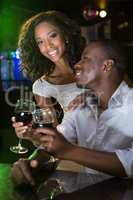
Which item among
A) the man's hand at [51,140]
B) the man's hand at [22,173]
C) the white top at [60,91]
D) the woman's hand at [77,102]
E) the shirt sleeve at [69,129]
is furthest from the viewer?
the white top at [60,91]

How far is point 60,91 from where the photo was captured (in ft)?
7.94

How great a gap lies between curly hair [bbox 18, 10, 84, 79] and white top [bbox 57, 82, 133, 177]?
559 mm

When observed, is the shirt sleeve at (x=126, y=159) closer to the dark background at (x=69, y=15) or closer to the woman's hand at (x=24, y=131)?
the woman's hand at (x=24, y=131)

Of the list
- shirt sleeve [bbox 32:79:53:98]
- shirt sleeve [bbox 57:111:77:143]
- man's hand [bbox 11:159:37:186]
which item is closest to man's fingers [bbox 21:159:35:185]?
man's hand [bbox 11:159:37:186]

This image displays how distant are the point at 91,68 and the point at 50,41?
0.62 m

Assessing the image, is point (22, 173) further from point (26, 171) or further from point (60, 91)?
point (60, 91)

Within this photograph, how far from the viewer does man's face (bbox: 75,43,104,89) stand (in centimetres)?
187

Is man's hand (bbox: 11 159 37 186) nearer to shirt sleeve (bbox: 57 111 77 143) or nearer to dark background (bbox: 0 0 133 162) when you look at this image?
shirt sleeve (bbox: 57 111 77 143)

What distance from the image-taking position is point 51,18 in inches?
97.8

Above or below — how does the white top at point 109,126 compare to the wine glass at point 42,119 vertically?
below

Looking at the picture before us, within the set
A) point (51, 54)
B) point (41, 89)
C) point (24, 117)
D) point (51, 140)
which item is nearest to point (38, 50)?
point (51, 54)

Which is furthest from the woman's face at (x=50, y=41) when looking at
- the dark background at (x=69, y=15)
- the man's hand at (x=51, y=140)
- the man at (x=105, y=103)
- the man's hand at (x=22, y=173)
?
the man's hand at (x=51, y=140)

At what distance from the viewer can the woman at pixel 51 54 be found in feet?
7.97

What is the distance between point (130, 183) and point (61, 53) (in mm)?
1122
